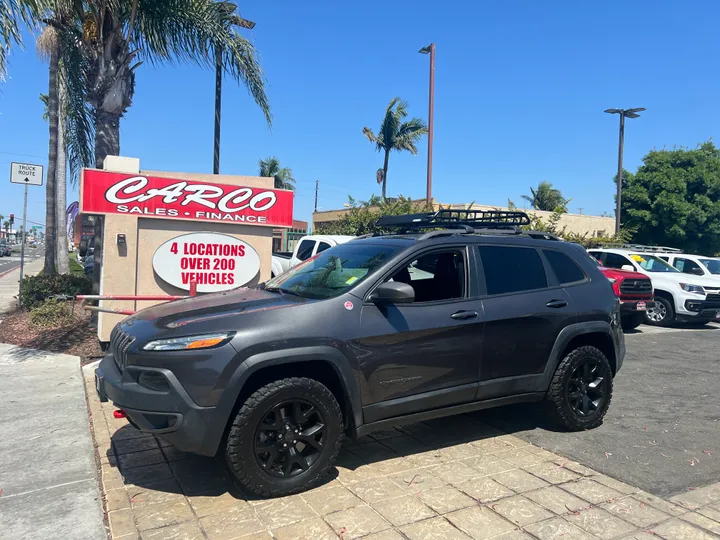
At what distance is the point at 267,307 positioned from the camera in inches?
152

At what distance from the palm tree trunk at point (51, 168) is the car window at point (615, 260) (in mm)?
13159

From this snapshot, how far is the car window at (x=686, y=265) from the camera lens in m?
14.2

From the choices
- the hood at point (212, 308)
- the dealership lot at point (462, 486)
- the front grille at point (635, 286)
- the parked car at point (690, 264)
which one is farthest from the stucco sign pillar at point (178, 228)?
the parked car at point (690, 264)

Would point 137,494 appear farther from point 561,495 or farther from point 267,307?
point 561,495

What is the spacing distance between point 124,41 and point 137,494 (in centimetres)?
805

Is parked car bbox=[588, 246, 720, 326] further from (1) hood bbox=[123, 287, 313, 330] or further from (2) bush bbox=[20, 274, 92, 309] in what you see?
(2) bush bbox=[20, 274, 92, 309]

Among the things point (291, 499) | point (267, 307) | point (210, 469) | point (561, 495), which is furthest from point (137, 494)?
point (561, 495)

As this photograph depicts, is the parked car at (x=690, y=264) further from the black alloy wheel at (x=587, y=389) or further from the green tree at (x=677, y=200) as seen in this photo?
the black alloy wheel at (x=587, y=389)

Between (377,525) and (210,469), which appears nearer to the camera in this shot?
(377,525)

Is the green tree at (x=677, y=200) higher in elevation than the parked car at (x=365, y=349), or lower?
higher

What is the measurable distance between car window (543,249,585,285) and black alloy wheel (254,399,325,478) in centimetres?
274

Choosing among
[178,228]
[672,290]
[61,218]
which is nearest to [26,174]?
[178,228]

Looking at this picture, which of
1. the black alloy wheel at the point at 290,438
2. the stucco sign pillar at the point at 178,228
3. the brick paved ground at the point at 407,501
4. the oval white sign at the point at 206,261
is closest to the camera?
the brick paved ground at the point at 407,501

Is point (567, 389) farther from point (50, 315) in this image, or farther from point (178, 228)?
point (50, 315)
